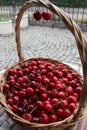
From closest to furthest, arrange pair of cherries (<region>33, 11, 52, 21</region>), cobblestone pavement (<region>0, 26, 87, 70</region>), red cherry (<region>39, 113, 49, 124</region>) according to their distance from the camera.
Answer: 1. red cherry (<region>39, 113, 49, 124</region>)
2. pair of cherries (<region>33, 11, 52, 21</region>)
3. cobblestone pavement (<region>0, 26, 87, 70</region>)

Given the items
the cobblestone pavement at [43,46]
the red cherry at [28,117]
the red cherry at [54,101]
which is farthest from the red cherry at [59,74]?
the cobblestone pavement at [43,46]

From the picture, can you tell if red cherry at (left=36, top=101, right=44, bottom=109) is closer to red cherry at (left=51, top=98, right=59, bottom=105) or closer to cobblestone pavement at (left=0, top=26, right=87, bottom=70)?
red cherry at (left=51, top=98, right=59, bottom=105)

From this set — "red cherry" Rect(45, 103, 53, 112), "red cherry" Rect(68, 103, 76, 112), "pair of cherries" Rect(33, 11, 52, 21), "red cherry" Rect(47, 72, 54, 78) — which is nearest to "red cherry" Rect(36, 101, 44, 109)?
"red cherry" Rect(45, 103, 53, 112)

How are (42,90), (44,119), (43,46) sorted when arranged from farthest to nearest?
1. (43,46)
2. (42,90)
3. (44,119)

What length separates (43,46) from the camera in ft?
15.5

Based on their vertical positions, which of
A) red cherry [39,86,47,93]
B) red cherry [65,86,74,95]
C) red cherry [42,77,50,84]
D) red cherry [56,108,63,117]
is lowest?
red cherry [56,108,63,117]

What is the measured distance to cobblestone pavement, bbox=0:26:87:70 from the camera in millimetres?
3967

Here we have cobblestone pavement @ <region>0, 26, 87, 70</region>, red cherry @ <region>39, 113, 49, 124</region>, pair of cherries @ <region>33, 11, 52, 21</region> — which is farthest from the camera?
cobblestone pavement @ <region>0, 26, 87, 70</region>

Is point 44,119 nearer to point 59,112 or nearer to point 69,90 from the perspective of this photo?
point 59,112

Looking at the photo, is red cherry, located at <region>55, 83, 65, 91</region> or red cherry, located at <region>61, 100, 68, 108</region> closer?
red cherry, located at <region>61, 100, 68, 108</region>

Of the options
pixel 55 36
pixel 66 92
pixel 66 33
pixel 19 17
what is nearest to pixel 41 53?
pixel 55 36

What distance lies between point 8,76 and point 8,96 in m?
0.23

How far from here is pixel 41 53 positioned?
426cm

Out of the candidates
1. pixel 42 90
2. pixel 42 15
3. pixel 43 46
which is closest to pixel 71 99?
pixel 42 90
